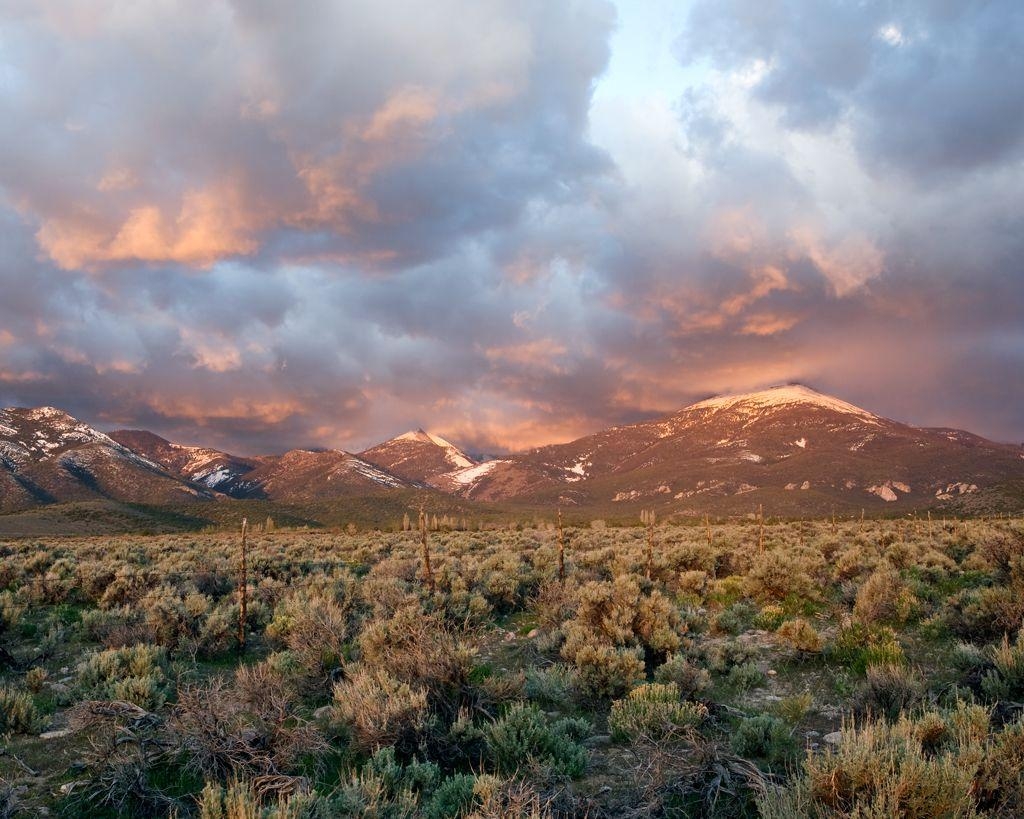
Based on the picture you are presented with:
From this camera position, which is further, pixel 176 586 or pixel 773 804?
pixel 176 586

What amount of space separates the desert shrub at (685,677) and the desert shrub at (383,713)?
4.00 m

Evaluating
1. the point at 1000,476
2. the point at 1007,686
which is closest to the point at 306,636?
the point at 1007,686

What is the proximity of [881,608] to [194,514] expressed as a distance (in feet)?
343

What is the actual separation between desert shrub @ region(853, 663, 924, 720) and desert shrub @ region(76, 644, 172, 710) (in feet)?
32.8

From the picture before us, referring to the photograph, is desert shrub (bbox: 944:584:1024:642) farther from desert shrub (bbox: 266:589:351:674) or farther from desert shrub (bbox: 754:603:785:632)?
desert shrub (bbox: 266:589:351:674)

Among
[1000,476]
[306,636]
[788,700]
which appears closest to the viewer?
[788,700]

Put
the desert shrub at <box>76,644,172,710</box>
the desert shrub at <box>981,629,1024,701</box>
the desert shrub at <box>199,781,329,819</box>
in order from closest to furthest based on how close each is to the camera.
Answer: the desert shrub at <box>199,781,329,819</box> → the desert shrub at <box>981,629,1024,701</box> → the desert shrub at <box>76,644,172,710</box>

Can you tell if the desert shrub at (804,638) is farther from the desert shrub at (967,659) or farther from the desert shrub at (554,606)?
the desert shrub at (554,606)

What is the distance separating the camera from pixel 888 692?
7.75 meters

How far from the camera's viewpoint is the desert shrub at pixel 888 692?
7.49m

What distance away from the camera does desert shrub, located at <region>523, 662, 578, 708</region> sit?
30.1ft

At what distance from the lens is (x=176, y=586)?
61.5 ft

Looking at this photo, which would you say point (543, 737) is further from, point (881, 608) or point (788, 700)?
point (881, 608)

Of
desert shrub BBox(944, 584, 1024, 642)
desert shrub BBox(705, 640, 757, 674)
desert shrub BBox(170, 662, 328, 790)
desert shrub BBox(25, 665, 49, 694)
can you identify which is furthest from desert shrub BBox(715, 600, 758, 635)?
desert shrub BBox(25, 665, 49, 694)
